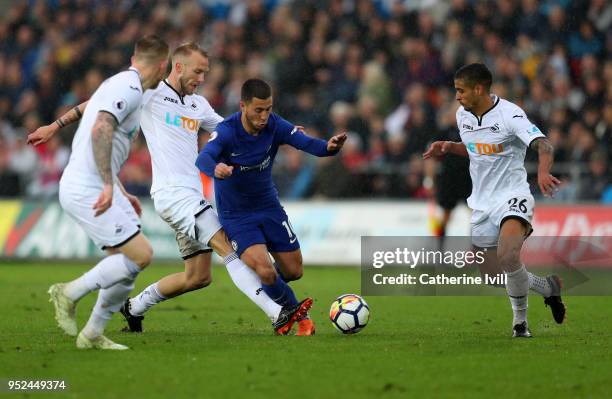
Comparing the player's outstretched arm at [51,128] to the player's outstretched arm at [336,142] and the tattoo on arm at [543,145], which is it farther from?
the tattoo on arm at [543,145]

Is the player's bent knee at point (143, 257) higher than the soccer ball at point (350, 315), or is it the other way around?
the player's bent knee at point (143, 257)

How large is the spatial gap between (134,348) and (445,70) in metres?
12.9

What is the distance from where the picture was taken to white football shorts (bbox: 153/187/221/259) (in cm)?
939

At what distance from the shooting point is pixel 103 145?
7.74 meters

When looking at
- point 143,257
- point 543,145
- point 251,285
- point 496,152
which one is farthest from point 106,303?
point 543,145

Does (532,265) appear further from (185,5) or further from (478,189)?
(185,5)

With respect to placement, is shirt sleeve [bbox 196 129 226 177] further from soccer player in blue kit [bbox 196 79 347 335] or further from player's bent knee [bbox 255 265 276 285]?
player's bent knee [bbox 255 265 276 285]

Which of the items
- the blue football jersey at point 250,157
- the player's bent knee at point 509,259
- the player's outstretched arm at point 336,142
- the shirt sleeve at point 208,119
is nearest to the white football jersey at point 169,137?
the shirt sleeve at point 208,119

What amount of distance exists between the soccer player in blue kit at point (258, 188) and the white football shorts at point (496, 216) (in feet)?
5.17

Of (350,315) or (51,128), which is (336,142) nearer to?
(350,315)

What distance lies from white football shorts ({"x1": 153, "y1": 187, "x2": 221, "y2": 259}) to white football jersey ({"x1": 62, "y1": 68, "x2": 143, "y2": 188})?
1299 mm

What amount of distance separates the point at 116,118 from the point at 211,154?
1.45m

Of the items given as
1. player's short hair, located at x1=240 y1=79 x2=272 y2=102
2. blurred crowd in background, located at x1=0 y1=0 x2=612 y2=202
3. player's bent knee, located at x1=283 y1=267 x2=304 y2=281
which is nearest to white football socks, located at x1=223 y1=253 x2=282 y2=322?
player's bent knee, located at x1=283 y1=267 x2=304 y2=281

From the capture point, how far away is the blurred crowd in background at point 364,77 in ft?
61.0
